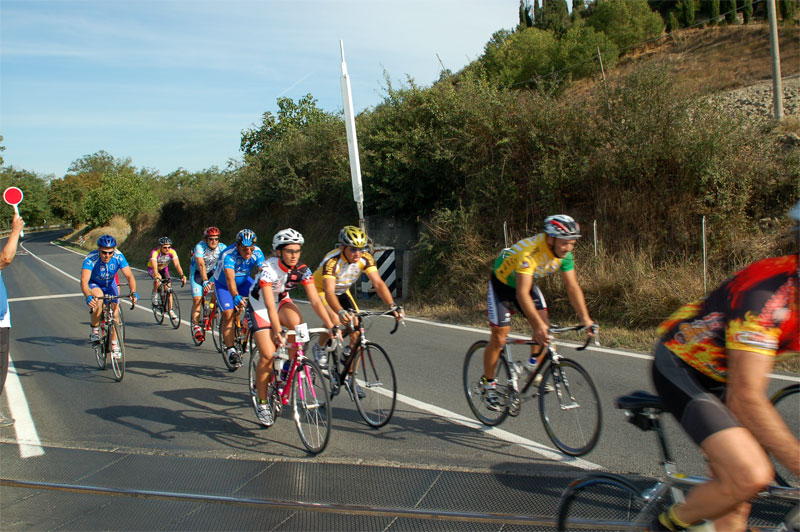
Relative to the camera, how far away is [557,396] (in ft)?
16.1

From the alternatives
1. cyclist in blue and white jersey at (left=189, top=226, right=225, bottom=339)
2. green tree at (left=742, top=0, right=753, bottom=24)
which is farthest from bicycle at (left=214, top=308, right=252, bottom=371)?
green tree at (left=742, top=0, right=753, bottom=24)

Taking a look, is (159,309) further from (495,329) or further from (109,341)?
(495,329)

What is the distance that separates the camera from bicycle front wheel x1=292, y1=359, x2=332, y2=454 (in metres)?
5.04

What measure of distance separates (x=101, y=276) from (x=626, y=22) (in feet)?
132

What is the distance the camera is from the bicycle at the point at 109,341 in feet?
26.8

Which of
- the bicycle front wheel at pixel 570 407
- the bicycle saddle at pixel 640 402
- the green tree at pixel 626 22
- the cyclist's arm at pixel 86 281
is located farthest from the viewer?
the green tree at pixel 626 22

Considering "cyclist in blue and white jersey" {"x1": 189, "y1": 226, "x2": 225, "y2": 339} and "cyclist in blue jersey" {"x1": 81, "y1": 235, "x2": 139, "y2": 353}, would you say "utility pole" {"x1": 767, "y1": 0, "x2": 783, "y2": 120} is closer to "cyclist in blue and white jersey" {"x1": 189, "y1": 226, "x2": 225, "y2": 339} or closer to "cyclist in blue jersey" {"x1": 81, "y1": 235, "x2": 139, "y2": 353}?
"cyclist in blue and white jersey" {"x1": 189, "y1": 226, "x2": 225, "y2": 339}

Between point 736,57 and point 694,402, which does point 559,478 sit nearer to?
point 694,402

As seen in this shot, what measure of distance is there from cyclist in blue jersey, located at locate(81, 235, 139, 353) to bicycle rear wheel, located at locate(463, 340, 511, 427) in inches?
210

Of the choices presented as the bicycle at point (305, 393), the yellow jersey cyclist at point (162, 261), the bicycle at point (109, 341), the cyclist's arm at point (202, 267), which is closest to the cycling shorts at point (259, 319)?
the bicycle at point (305, 393)

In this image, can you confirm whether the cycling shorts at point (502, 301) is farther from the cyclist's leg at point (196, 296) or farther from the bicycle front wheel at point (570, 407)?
the cyclist's leg at point (196, 296)

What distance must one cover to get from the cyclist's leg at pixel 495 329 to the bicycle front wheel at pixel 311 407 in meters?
1.56

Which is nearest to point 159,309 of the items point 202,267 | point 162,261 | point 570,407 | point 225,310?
point 162,261

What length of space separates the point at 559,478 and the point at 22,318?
15.5 meters
